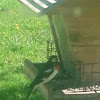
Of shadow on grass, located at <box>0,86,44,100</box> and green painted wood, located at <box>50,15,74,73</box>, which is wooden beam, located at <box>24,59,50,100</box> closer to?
green painted wood, located at <box>50,15,74,73</box>

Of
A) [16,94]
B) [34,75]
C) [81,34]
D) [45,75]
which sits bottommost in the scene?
[16,94]

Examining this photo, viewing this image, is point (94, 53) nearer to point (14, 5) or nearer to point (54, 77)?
point (54, 77)

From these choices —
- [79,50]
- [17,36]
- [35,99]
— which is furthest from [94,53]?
[17,36]

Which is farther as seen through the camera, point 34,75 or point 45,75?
point 34,75

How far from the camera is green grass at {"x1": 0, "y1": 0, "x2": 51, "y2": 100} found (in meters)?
5.87

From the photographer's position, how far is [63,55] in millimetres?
4707

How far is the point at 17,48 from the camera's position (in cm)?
747

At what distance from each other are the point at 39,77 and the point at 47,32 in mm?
4259

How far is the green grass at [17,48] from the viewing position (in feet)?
19.2

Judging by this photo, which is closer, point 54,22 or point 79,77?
point 79,77

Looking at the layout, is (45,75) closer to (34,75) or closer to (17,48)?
(34,75)

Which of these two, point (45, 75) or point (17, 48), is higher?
point (45, 75)

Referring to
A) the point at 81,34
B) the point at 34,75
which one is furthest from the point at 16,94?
the point at 81,34

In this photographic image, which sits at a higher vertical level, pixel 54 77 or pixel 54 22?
pixel 54 22
